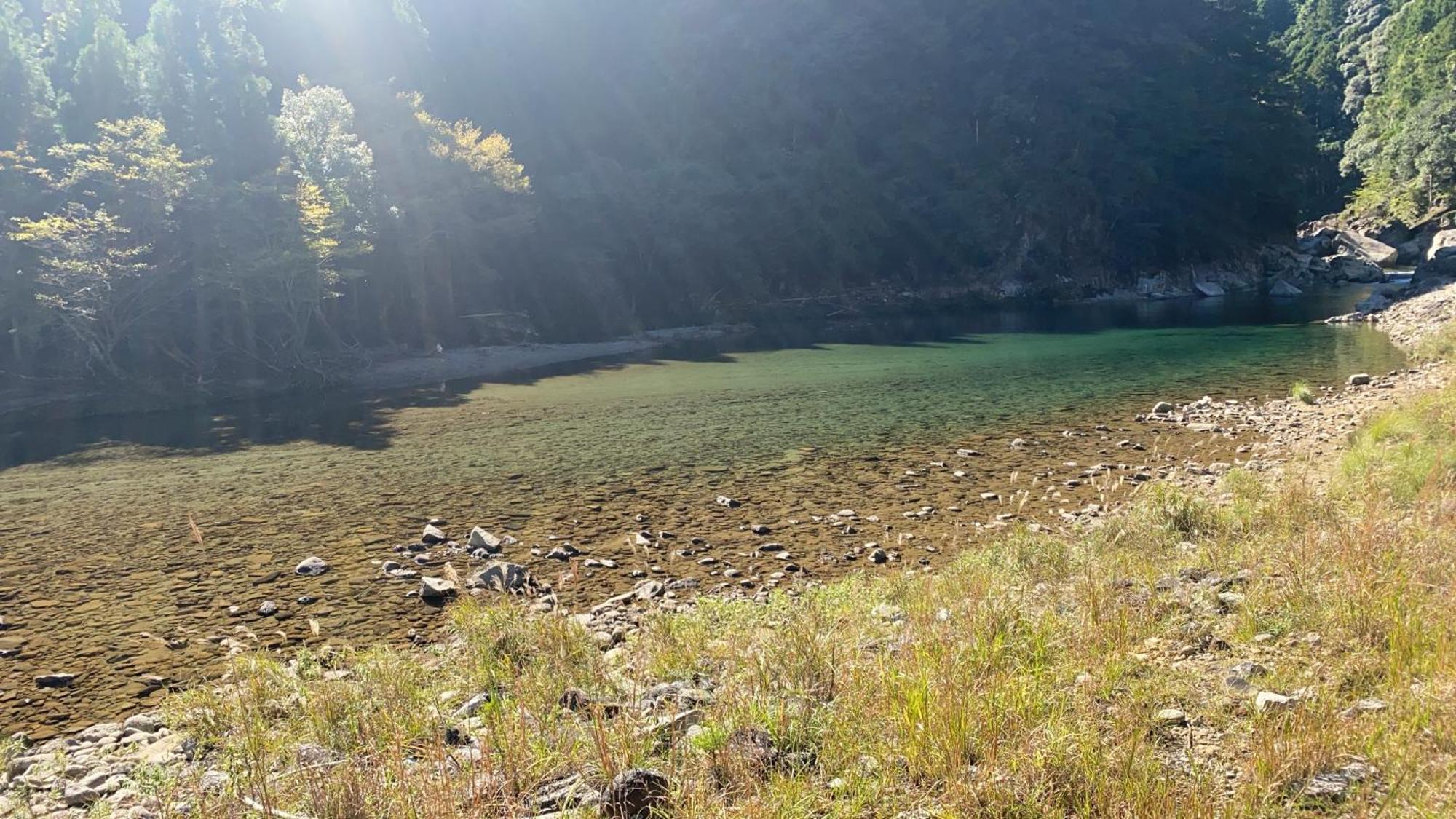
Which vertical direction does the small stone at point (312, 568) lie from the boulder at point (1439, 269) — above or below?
below

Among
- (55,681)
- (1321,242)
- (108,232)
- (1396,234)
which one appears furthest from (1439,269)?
(108,232)

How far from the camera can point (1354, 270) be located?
53781 millimetres

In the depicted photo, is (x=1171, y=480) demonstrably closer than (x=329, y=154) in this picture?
Yes

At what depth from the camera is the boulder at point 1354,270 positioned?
171 feet

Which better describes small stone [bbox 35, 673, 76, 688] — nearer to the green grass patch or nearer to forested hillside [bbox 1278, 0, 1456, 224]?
the green grass patch

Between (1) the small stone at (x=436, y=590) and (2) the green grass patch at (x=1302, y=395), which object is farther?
(2) the green grass patch at (x=1302, y=395)

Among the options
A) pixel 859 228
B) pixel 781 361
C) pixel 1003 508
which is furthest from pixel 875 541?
Result: pixel 859 228

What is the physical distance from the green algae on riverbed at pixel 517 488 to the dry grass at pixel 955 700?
1350 mm

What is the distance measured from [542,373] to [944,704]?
29772mm

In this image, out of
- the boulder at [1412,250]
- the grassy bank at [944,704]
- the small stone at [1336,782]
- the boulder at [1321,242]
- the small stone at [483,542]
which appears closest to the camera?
the small stone at [1336,782]

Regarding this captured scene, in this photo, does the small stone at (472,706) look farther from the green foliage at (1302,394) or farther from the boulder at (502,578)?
the green foliage at (1302,394)

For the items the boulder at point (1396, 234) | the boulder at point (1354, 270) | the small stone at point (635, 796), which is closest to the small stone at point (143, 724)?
the small stone at point (635, 796)

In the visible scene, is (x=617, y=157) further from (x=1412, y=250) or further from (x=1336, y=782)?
(x=1336, y=782)

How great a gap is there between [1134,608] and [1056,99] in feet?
266
